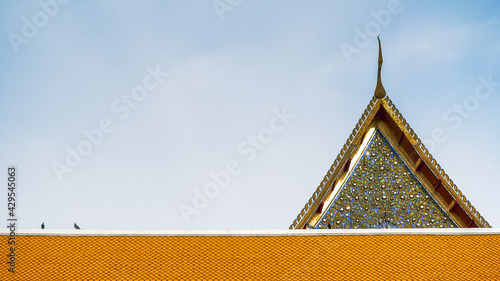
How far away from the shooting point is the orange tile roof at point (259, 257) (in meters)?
10.4

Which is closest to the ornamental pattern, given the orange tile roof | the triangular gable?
the triangular gable

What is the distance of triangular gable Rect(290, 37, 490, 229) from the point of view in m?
12.6

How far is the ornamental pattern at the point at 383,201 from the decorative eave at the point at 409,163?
137 mm

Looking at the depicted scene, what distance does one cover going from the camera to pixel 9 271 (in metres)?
10.5

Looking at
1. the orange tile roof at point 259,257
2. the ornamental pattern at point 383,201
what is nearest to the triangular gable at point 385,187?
the ornamental pattern at point 383,201

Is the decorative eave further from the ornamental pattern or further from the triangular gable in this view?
the ornamental pattern

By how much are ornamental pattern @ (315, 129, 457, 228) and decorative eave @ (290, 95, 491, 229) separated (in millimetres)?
137

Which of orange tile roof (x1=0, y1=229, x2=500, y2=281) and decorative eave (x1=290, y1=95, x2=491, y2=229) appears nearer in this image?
orange tile roof (x1=0, y1=229, x2=500, y2=281)

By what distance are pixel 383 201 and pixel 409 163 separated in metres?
0.75

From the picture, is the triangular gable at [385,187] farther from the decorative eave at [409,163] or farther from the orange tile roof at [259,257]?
the orange tile roof at [259,257]

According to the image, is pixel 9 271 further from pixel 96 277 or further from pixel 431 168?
pixel 431 168

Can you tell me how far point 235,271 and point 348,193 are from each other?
296 centimetres

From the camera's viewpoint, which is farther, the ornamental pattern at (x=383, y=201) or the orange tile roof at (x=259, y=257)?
the ornamental pattern at (x=383, y=201)

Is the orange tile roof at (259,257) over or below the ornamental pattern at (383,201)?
below
